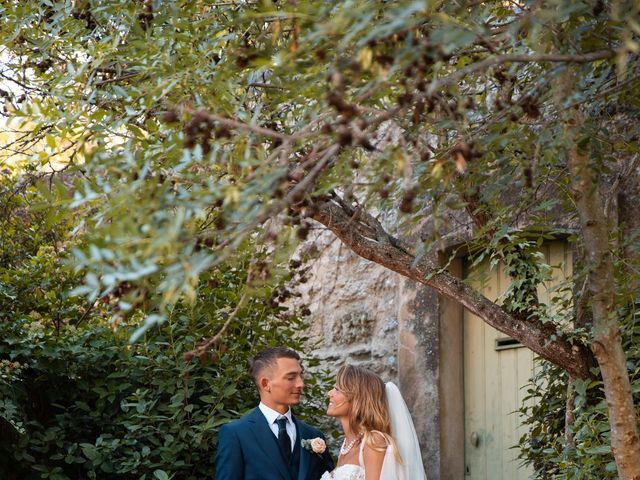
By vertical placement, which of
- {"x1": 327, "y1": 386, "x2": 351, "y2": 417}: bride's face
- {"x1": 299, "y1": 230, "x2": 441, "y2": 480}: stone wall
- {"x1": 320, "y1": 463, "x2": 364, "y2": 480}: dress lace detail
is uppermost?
{"x1": 299, "y1": 230, "x2": 441, "y2": 480}: stone wall

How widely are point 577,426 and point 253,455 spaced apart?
5.53 feet

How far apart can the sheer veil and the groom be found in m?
0.46

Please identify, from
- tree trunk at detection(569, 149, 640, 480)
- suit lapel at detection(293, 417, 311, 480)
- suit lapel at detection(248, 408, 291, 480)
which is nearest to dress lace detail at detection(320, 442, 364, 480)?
suit lapel at detection(293, 417, 311, 480)

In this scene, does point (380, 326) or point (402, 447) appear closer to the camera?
point (402, 447)

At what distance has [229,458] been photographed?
18.7ft

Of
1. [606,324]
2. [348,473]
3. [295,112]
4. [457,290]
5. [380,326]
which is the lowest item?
[348,473]

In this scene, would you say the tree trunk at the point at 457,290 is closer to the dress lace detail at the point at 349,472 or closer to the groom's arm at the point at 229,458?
the dress lace detail at the point at 349,472

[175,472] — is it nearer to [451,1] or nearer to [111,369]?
[111,369]

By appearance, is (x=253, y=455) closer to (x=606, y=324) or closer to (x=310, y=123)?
(x=606, y=324)

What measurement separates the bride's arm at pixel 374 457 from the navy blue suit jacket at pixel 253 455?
13.7 inches

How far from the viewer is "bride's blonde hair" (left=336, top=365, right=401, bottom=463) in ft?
19.2

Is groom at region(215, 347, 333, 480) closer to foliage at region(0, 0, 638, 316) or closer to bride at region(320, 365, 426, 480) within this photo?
bride at region(320, 365, 426, 480)

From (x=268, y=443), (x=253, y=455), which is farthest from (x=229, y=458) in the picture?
(x=268, y=443)

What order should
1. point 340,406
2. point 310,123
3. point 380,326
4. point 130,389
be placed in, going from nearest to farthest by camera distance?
1. point 310,123
2. point 340,406
3. point 130,389
4. point 380,326
